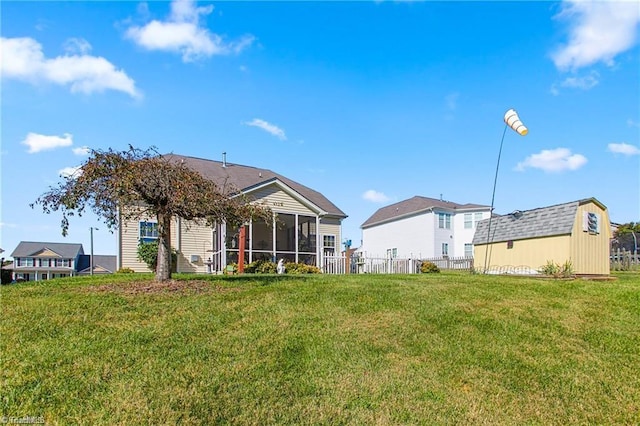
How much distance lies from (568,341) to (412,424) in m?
3.31

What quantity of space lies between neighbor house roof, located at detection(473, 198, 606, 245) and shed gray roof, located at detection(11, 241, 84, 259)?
144 feet

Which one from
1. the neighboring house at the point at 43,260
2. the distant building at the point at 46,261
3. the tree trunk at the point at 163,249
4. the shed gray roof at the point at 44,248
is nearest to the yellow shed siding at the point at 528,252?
the tree trunk at the point at 163,249

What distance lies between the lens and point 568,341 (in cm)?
584

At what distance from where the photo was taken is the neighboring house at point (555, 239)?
15648 mm

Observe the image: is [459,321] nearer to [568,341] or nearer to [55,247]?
[568,341]

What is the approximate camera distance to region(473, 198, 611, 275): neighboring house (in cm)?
1565

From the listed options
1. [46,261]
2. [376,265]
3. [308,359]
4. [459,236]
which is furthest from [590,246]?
[46,261]

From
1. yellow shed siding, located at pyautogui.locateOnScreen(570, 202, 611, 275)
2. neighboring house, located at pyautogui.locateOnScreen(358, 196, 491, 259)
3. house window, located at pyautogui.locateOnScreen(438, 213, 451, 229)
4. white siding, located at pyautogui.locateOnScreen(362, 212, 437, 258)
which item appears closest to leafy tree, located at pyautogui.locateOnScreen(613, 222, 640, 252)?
neighboring house, located at pyautogui.locateOnScreen(358, 196, 491, 259)

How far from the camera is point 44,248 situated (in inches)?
1769

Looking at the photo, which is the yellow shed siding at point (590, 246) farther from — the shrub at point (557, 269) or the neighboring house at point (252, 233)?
the neighboring house at point (252, 233)

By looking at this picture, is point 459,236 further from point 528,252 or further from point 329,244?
point 528,252

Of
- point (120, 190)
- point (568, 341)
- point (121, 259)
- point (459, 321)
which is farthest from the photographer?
point (121, 259)

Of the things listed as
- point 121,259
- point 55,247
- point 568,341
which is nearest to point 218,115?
point 121,259

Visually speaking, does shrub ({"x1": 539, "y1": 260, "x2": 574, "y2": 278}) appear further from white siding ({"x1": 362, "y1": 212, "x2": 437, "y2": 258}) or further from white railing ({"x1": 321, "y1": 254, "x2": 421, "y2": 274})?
white siding ({"x1": 362, "y1": 212, "x2": 437, "y2": 258})
